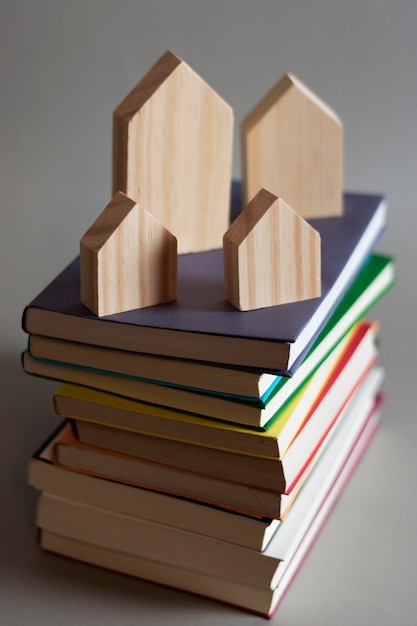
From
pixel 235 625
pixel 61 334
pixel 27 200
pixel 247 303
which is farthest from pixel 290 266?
pixel 27 200

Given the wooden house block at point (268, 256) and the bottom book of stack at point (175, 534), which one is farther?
the bottom book of stack at point (175, 534)

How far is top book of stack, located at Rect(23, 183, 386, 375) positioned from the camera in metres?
1.41

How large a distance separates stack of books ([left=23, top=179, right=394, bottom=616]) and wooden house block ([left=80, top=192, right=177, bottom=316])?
0.07ft

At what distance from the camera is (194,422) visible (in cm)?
149

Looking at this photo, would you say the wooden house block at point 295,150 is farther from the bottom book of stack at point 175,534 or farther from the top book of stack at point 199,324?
the bottom book of stack at point 175,534

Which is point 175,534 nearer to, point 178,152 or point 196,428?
point 196,428

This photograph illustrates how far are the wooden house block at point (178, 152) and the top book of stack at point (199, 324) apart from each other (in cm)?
8

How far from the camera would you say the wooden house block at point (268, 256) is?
4.72 ft

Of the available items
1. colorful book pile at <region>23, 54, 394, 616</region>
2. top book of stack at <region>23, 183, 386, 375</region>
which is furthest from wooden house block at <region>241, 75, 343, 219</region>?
top book of stack at <region>23, 183, 386, 375</region>

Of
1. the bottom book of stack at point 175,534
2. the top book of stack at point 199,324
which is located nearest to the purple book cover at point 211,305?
the top book of stack at point 199,324

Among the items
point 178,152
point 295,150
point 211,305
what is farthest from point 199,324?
point 295,150

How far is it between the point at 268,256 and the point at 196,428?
24 centimetres

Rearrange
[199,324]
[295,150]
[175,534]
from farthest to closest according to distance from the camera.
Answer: [295,150]
[175,534]
[199,324]

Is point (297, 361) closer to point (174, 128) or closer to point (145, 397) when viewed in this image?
point (145, 397)
